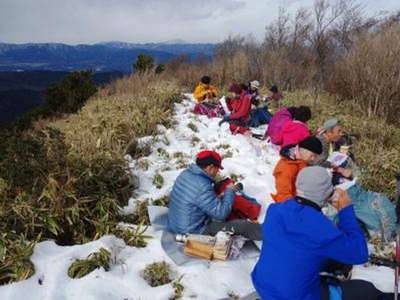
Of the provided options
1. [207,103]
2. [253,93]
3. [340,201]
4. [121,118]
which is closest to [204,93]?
[207,103]

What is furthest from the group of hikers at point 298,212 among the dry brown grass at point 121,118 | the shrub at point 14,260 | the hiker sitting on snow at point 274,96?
the hiker sitting on snow at point 274,96

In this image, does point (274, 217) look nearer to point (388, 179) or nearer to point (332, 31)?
point (388, 179)

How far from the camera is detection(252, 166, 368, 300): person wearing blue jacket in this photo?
233 cm

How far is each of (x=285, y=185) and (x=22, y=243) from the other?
9.55 ft

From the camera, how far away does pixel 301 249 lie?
92.4 inches

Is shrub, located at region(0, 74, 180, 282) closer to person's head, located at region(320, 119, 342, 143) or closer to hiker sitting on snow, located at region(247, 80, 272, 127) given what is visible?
person's head, located at region(320, 119, 342, 143)

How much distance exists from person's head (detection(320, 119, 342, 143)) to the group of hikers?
0.6 inches

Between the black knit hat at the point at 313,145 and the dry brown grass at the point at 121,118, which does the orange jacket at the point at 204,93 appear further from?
the black knit hat at the point at 313,145

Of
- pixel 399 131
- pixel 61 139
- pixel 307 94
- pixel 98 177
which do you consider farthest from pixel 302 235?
pixel 307 94

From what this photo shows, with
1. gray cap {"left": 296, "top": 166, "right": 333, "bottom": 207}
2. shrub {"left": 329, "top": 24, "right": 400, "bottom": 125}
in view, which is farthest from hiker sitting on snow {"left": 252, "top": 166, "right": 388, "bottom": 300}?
shrub {"left": 329, "top": 24, "right": 400, "bottom": 125}

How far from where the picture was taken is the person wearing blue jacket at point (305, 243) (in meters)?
2.33

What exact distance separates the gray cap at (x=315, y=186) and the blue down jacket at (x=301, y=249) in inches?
3.7

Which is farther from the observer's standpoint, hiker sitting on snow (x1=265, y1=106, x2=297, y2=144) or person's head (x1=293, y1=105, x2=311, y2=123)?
hiker sitting on snow (x1=265, y1=106, x2=297, y2=144)

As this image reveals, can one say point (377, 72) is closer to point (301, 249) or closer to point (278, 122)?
point (278, 122)
